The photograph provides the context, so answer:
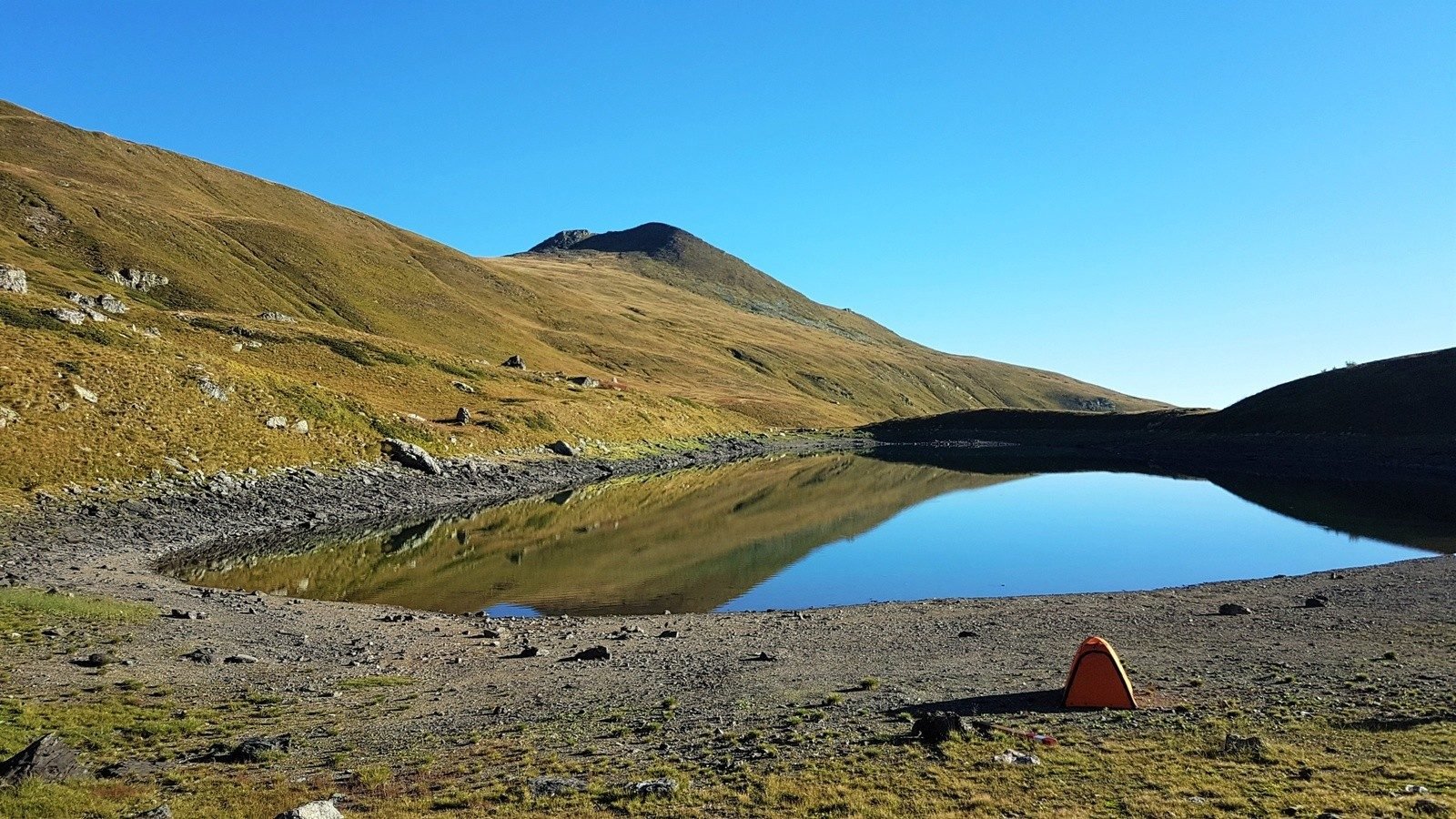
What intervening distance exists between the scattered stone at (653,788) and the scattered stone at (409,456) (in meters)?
58.3

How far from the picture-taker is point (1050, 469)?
4542 inches

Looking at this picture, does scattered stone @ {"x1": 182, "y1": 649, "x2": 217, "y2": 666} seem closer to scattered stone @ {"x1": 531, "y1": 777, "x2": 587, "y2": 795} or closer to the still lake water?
the still lake water

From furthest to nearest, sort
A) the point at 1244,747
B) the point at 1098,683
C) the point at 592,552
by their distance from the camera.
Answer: the point at 592,552 < the point at 1098,683 < the point at 1244,747

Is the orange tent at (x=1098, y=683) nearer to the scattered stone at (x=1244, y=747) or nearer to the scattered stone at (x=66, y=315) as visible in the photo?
the scattered stone at (x=1244, y=747)

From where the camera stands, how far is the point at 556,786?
518 inches

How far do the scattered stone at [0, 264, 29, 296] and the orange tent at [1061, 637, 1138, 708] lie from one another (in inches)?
3337

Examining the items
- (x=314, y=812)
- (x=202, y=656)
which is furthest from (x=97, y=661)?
(x=314, y=812)

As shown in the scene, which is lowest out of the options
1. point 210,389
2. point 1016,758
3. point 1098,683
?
point 1016,758

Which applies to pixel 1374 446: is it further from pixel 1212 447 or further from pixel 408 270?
pixel 408 270

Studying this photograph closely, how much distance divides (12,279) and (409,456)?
Result: 1512 inches

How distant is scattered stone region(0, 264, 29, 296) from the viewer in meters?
66.8

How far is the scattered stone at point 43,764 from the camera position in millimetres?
11891

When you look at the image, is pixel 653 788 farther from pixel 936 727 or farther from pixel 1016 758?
pixel 1016 758

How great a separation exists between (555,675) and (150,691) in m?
9.51
